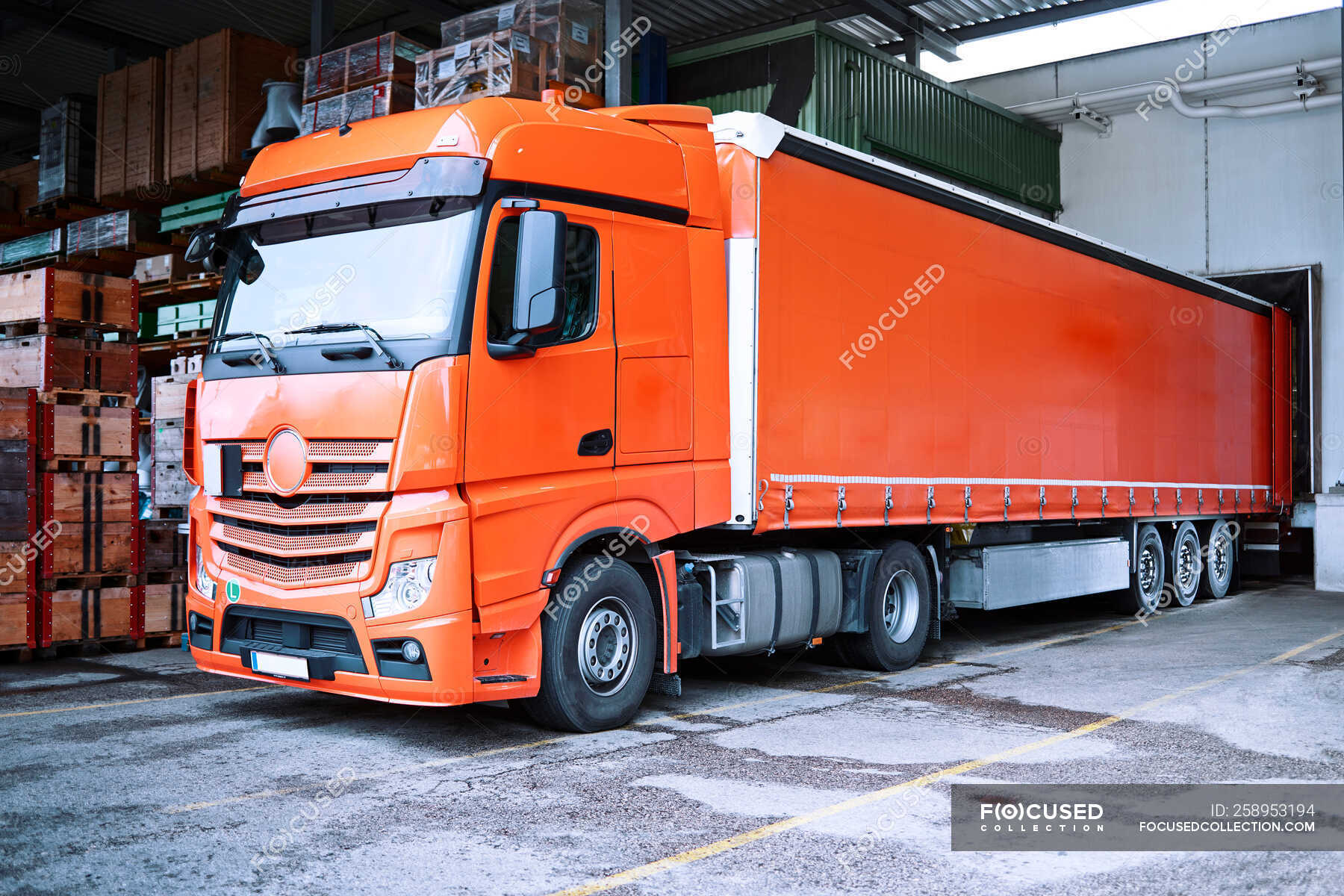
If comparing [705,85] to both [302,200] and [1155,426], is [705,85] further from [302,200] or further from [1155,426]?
[302,200]

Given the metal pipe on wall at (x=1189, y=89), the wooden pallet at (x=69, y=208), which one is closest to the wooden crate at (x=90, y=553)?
the wooden pallet at (x=69, y=208)

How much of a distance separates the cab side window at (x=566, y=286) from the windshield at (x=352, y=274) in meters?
0.18

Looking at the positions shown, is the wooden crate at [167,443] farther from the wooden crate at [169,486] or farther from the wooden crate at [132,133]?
the wooden crate at [132,133]

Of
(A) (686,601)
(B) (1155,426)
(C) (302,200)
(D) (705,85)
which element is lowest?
(A) (686,601)

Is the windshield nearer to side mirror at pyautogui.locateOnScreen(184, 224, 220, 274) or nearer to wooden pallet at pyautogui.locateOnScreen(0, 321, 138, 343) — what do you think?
side mirror at pyautogui.locateOnScreen(184, 224, 220, 274)

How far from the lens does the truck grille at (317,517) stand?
18.9 ft

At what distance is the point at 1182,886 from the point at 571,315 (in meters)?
3.84

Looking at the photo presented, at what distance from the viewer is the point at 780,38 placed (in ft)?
50.0

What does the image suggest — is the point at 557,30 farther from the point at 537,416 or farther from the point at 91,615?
the point at 91,615

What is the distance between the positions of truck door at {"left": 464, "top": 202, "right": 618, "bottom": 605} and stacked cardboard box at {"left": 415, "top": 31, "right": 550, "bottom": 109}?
5043mm

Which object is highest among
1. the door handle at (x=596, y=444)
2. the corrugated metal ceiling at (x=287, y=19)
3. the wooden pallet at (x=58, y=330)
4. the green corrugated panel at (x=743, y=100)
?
the corrugated metal ceiling at (x=287, y=19)

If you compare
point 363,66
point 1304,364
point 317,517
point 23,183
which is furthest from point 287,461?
point 1304,364

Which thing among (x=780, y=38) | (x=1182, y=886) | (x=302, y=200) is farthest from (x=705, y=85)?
(x=1182, y=886)

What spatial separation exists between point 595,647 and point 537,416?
1352mm
